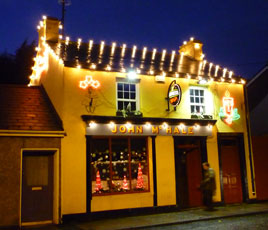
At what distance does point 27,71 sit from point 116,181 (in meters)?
18.4

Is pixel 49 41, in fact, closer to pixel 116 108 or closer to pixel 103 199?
pixel 116 108

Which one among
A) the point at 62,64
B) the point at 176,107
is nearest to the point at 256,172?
the point at 176,107

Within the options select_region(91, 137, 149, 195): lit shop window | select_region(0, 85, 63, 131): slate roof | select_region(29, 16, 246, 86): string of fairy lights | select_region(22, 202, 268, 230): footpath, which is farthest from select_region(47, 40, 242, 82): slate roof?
select_region(22, 202, 268, 230): footpath

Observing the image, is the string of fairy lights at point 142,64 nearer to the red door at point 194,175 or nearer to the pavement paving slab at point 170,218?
the red door at point 194,175

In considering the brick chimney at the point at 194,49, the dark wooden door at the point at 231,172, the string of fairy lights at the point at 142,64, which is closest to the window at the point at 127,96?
the string of fairy lights at the point at 142,64

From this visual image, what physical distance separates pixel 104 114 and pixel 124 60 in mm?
2998

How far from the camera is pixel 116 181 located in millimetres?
12273

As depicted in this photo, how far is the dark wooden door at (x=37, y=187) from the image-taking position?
10992 mm

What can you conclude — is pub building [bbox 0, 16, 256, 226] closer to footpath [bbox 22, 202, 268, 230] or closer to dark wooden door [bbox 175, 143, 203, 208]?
dark wooden door [bbox 175, 143, 203, 208]

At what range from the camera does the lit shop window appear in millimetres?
12039

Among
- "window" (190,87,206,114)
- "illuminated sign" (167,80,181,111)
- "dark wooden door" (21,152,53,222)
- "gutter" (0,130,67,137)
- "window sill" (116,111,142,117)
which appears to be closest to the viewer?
"gutter" (0,130,67,137)

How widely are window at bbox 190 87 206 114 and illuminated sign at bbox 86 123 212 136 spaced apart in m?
0.88

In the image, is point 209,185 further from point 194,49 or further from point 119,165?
point 194,49

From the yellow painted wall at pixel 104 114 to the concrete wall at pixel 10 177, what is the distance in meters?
1.42
